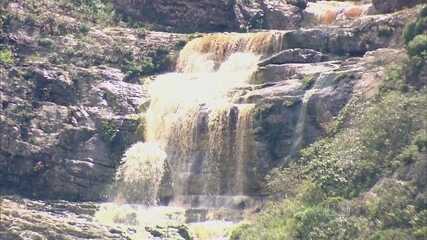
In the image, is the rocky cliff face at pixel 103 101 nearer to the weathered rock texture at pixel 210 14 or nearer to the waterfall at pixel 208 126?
the waterfall at pixel 208 126

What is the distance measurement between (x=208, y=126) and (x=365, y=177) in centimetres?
1031

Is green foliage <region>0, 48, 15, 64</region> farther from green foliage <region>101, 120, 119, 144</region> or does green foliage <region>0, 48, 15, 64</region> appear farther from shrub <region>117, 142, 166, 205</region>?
shrub <region>117, 142, 166, 205</region>

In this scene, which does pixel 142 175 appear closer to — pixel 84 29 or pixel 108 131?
pixel 108 131

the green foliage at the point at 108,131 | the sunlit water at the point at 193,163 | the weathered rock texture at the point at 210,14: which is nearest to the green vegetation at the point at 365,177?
the sunlit water at the point at 193,163

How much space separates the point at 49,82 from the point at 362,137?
1806 centimetres

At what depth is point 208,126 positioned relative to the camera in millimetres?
44031

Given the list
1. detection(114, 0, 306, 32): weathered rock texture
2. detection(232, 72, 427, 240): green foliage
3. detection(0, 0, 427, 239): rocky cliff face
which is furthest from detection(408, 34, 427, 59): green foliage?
detection(114, 0, 306, 32): weathered rock texture

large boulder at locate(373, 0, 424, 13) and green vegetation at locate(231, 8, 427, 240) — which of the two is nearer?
green vegetation at locate(231, 8, 427, 240)

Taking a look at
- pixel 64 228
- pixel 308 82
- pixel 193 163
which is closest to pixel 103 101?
pixel 193 163

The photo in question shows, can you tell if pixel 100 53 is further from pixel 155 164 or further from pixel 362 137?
pixel 362 137

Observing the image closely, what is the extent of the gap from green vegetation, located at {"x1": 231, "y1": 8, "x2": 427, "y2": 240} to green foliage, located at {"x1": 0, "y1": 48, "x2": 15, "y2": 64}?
16.3 meters

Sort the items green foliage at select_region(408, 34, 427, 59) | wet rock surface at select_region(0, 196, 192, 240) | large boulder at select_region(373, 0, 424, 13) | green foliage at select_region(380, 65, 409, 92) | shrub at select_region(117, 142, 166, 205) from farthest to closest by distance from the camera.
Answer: large boulder at select_region(373, 0, 424, 13), shrub at select_region(117, 142, 166, 205), green foliage at select_region(380, 65, 409, 92), green foliage at select_region(408, 34, 427, 59), wet rock surface at select_region(0, 196, 192, 240)

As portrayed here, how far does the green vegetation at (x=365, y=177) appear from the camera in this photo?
32094 mm

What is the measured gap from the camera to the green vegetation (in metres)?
32.1
